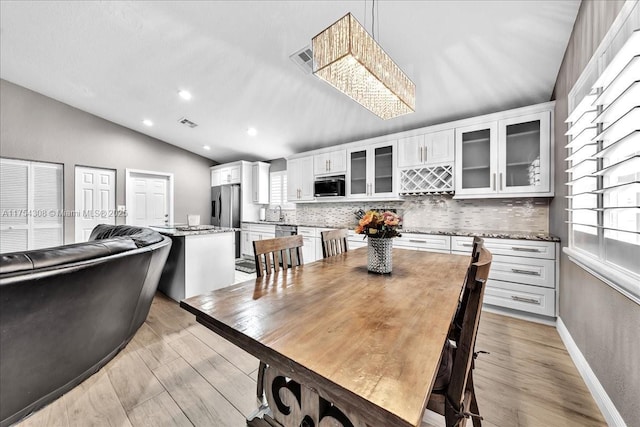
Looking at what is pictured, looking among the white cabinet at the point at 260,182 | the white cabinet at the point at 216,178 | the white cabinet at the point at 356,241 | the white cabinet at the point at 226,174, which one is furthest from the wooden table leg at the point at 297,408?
the white cabinet at the point at 216,178

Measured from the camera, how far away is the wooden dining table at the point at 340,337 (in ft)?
1.82

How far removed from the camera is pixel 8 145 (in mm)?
3967

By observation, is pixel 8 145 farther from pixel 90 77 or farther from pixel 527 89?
pixel 527 89

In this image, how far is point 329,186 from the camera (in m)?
4.29

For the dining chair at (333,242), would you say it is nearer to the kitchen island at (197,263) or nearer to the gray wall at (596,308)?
the gray wall at (596,308)

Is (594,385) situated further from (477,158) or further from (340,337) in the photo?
(477,158)

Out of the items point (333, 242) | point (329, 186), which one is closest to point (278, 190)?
point (329, 186)

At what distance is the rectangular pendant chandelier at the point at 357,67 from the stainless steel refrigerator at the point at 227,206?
15.1ft

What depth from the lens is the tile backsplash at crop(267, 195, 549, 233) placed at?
289 centimetres

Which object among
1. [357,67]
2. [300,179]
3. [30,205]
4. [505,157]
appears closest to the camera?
[357,67]

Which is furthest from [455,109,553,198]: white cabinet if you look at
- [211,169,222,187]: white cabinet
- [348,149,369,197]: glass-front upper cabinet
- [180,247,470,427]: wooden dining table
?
[211,169,222,187]: white cabinet

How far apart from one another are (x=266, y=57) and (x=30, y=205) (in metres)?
4.81

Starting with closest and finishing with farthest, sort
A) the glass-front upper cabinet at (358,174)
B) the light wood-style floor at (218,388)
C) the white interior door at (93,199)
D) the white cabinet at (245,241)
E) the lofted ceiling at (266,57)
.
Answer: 1. the light wood-style floor at (218,388)
2. the lofted ceiling at (266,57)
3. the glass-front upper cabinet at (358,174)
4. the white interior door at (93,199)
5. the white cabinet at (245,241)

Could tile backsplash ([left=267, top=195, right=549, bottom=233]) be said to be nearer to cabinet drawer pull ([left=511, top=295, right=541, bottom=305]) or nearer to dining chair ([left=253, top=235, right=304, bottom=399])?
cabinet drawer pull ([left=511, top=295, right=541, bottom=305])
